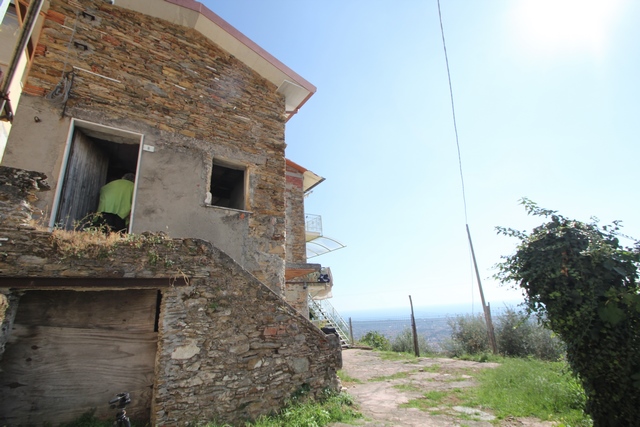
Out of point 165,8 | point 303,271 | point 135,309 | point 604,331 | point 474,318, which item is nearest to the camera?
point 604,331

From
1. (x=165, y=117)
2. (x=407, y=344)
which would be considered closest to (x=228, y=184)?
(x=165, y=117)

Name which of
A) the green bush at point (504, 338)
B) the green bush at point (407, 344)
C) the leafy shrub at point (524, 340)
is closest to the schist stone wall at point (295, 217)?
the green bush at point (407, 344)

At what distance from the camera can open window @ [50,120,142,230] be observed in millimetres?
5223

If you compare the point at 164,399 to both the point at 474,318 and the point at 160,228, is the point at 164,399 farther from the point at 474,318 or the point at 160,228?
the point at 474,318

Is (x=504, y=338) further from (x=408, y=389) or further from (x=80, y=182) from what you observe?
(x=80, y=182)

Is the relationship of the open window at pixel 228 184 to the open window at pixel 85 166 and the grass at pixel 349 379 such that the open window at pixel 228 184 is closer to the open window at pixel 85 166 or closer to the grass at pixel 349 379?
the open window at pixel 85 166

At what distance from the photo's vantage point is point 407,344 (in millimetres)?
15000

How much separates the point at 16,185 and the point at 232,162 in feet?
Result: 12.4

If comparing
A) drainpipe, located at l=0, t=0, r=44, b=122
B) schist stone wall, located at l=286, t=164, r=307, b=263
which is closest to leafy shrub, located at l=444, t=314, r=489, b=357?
schist stone wall, located at l=286, t=164, r=307, b=263

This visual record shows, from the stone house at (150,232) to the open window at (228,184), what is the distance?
0.28 feet

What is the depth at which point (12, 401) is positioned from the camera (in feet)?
12.2

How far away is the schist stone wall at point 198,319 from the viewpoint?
150 inches

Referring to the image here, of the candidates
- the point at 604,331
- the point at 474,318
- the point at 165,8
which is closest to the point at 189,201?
the point at 165,8

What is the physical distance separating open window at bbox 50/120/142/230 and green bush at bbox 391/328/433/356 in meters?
13.7
